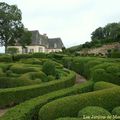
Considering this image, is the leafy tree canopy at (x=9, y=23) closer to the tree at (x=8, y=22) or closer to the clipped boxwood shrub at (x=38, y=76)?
the tree at (x=8, y=22)

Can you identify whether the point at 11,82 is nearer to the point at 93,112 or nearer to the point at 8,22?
the point at 93,112

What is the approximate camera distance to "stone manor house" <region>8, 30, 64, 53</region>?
7781 centimetres

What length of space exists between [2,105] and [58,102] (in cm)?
581

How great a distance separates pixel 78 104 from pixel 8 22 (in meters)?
52.9

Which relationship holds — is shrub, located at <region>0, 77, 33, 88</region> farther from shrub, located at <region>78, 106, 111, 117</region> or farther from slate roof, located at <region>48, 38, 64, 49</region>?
slate roof, located at <region>48, 38, 64, 49</region>

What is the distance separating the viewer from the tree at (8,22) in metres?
58.7

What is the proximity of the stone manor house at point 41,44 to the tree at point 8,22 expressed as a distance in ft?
52.1

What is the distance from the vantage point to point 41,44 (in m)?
80.1

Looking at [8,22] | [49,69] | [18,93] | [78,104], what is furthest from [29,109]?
[8,22]

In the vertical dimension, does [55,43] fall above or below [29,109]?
above

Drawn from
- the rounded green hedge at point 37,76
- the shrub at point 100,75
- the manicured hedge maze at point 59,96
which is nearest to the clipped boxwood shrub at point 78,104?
the manicured hedge maze at point 59,96

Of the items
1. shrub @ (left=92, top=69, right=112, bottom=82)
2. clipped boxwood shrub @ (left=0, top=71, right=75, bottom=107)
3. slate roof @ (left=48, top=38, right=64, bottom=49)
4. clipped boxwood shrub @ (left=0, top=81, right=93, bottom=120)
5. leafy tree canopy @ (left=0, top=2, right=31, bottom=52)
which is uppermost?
leafy tree canopy @ (left=0, top=2, right=31, bottom=52)

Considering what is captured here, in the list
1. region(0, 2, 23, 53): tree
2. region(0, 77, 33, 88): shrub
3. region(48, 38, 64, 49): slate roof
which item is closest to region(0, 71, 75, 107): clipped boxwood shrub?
region(0, 77, 33, 88): shrub

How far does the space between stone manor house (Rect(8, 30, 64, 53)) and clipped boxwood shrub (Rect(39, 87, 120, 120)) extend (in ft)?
225
